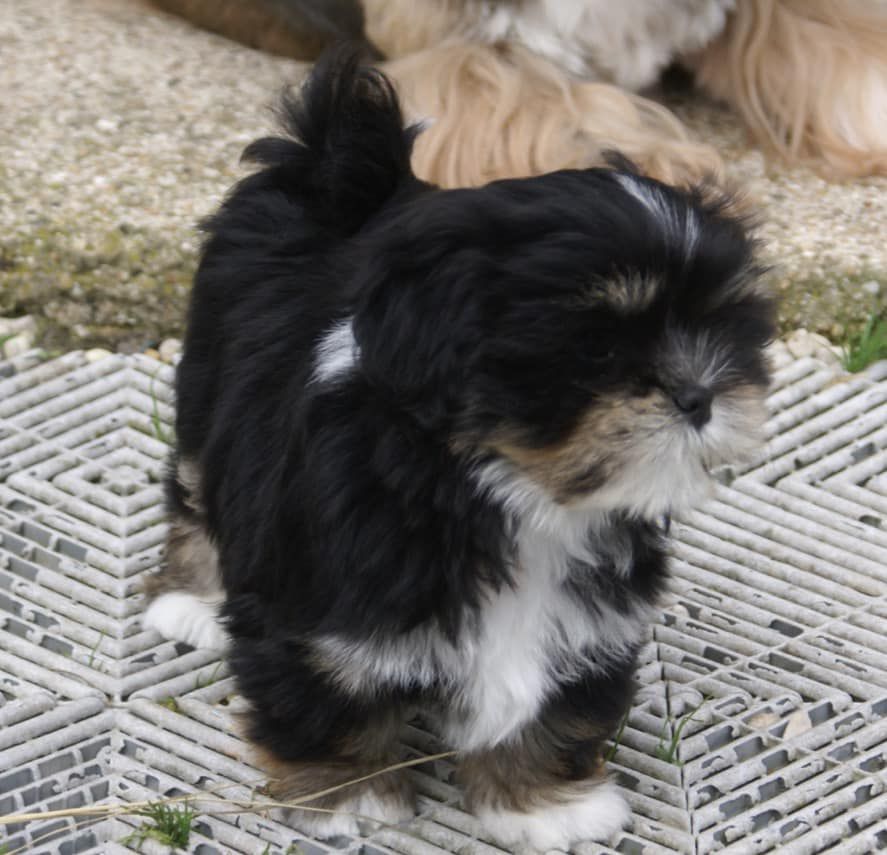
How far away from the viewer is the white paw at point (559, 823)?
2260 millimetres

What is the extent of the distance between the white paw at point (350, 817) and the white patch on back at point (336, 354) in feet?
2.19

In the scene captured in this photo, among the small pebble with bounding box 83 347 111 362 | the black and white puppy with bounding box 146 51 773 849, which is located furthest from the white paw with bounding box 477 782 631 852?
the small pebble with bounding box 83 347 111 362

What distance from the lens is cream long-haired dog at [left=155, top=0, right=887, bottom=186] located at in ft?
12.2

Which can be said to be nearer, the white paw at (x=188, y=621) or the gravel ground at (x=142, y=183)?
the white paw at (x=188, y=621)

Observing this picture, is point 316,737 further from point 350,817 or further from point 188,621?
point 188,621

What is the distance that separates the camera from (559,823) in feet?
7.43

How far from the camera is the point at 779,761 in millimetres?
2480

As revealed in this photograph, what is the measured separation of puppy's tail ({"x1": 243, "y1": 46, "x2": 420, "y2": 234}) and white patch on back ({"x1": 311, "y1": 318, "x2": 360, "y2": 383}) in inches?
10.3

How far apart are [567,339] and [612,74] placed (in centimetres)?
229

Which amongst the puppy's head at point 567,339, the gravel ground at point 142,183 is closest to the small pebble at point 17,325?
the gravel ground at point 142,183

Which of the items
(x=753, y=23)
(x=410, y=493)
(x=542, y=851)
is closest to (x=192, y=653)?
(x=542, y=851)

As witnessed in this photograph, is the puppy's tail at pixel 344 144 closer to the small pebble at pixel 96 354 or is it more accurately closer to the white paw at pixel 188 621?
the white paw at pixel 188 621

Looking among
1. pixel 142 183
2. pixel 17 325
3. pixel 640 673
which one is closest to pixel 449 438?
pixel 640 673

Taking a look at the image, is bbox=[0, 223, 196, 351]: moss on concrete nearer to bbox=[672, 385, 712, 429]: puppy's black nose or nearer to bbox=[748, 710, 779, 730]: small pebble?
bbox=[748, 710, 779, 730]: small pebble
